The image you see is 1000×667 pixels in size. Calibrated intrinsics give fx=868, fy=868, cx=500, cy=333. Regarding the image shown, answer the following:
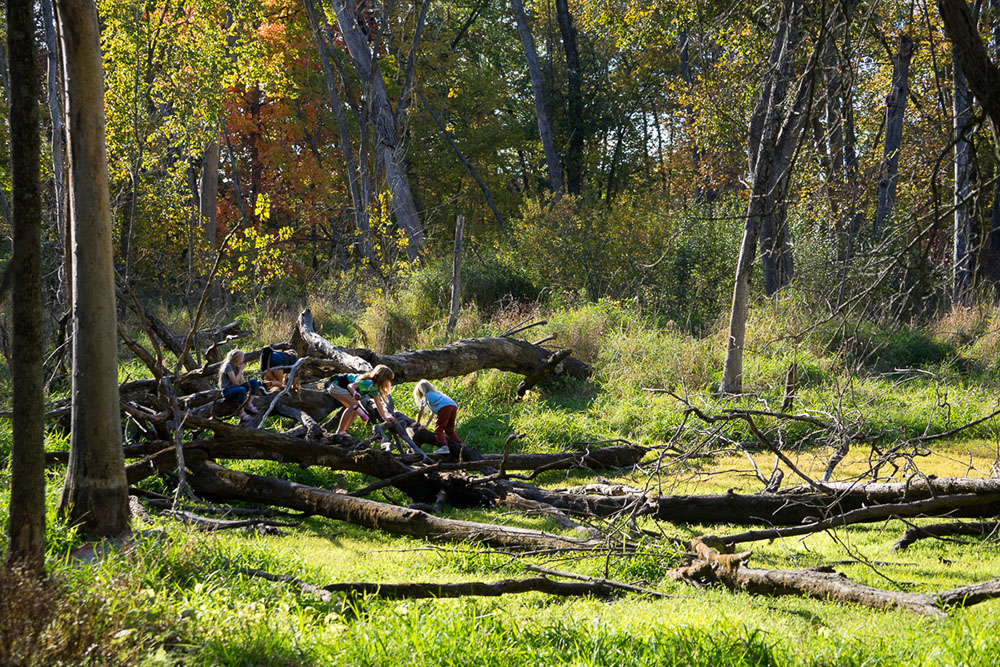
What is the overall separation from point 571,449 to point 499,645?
266 inches

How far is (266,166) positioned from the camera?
38312 millimetres

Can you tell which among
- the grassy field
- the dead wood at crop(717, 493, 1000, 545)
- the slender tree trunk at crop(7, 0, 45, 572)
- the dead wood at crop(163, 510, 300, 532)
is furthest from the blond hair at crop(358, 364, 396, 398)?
the slender tree trunk at crop(7, 0, 45, 572)

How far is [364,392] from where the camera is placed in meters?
10.6

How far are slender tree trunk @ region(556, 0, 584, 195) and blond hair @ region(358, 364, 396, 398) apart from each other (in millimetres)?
22770

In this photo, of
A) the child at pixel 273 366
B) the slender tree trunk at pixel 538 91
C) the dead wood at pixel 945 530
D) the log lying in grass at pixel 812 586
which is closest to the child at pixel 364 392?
the child at pixel 273 366

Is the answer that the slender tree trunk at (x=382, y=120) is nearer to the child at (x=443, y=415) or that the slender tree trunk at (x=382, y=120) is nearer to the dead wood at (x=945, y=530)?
the child at (x=443, y=415)

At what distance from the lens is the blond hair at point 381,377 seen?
34.2 feet

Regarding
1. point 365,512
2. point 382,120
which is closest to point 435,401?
point 365,512

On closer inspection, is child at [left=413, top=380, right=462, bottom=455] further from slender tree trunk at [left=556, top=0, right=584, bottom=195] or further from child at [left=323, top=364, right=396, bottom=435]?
slender tree trunk at [left=556, top=0, right=584, bottom=195]

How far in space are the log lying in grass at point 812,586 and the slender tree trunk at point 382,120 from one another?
1627 cm

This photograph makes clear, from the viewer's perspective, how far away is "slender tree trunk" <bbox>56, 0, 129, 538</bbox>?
5875mm

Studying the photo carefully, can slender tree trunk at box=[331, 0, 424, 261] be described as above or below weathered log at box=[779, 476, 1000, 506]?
above

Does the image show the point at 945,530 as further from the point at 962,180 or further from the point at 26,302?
the point at 26,302

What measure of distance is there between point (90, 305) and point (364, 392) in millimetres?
4887
